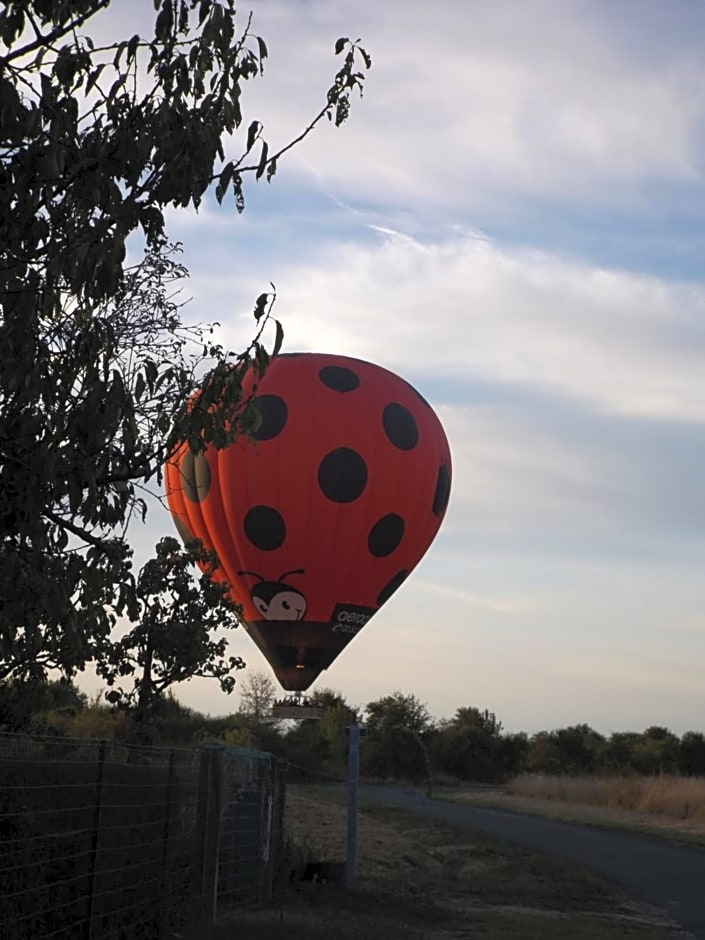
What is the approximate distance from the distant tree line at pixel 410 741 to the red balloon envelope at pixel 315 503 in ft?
8.52

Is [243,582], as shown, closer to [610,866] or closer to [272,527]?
[272,527]

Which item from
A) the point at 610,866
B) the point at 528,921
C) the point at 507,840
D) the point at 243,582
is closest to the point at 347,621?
the point at 243,582

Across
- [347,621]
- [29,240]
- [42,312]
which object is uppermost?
[347,621]

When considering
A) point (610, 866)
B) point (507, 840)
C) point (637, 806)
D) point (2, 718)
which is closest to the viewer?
point (2, 718)

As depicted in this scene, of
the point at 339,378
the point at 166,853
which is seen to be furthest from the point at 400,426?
the point at 166,853

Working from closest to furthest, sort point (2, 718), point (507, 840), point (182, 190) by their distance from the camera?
point (182, 190)
point (2, 718)
point (507, 840)

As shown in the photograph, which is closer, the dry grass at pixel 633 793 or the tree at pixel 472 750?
the dry grass at pixel 633 793

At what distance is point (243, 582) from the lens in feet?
88.3

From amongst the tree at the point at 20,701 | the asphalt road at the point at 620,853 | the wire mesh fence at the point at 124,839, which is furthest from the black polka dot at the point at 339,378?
the wire mesh fence at the point at 124,839

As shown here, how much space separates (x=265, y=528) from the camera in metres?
26.4

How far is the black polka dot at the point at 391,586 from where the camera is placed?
92.2 feet

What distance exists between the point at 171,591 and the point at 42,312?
48.2ft

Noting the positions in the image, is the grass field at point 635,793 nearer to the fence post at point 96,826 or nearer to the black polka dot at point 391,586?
the black polka dot at point 391,586

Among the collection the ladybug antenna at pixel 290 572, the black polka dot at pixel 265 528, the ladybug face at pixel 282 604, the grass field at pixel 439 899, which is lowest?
the grass field at pixel 439 899
